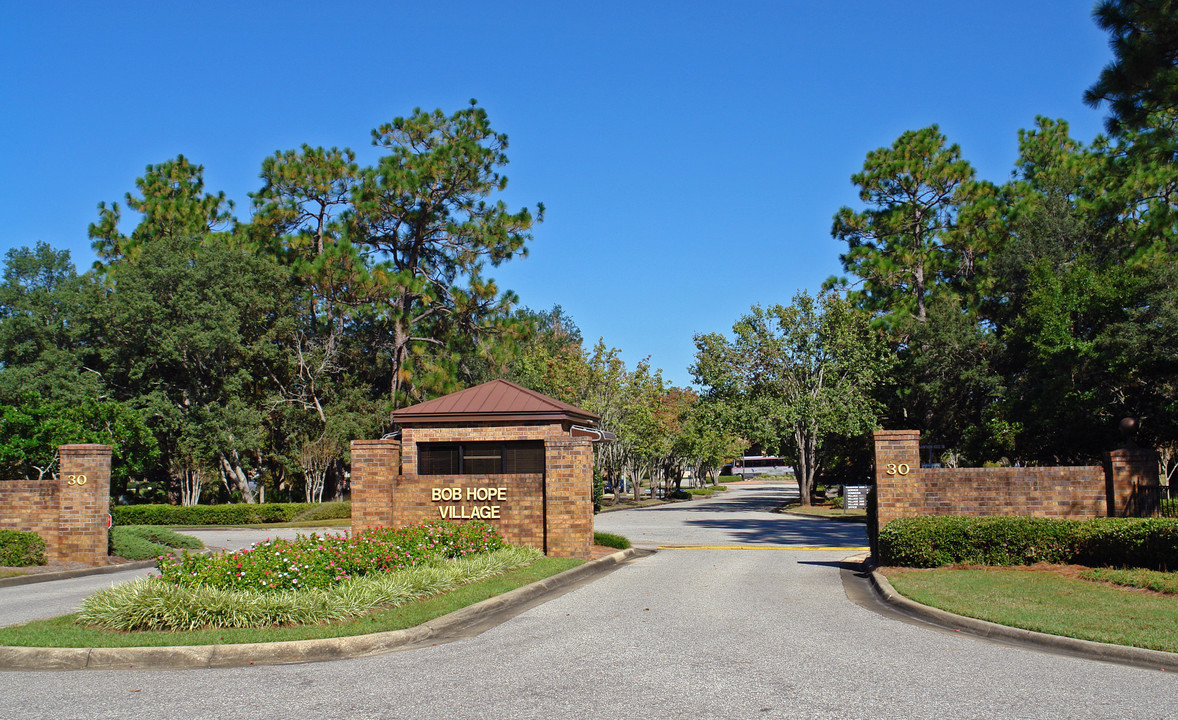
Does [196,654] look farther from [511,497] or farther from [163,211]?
[163,211]

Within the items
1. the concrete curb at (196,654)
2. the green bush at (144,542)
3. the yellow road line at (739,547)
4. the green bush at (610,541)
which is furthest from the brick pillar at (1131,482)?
the green bush at (144,542)

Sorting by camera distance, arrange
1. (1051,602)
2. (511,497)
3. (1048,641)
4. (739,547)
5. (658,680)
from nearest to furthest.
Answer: (658,680)
(1048,641)
(1051,602)
(511,497)
(739,547)

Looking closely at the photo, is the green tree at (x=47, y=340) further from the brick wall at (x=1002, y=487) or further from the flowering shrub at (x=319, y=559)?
the brick wall at (x=1002, y=487)

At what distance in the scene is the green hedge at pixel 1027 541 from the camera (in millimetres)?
12562

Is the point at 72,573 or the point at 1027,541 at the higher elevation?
the point at 1027,541

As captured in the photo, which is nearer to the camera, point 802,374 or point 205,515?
point 205,515

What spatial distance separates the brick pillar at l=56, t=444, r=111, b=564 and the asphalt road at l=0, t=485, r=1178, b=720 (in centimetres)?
1118

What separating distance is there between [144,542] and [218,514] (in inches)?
655

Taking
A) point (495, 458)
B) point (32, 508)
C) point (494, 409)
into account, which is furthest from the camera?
point (494, 409)

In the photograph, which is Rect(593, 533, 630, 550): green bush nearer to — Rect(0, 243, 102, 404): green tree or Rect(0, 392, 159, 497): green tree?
Rect(0, 392, 159, 497): green tree

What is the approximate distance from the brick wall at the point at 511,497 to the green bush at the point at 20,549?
20.4ft

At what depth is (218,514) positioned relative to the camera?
117ft

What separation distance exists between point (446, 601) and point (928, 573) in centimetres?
727

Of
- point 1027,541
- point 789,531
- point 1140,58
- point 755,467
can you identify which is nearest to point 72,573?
point 1027,541
